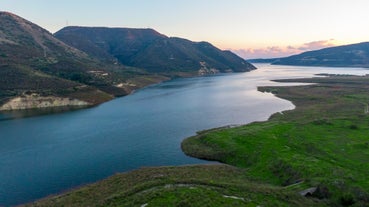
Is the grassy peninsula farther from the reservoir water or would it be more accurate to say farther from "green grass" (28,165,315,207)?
the reservoir water

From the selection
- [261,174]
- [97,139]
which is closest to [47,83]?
[97,139]

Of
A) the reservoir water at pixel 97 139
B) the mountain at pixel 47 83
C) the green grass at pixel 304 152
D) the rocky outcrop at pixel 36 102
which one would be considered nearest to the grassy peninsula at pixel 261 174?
the green grass at pixel 304 152

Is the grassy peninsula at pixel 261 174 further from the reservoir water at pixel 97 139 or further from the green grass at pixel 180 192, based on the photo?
the reservoir water at pixel 97 139

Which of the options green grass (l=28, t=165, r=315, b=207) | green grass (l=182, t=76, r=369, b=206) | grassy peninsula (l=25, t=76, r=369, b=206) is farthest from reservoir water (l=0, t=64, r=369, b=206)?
green grass (l=182, t=76, r=369, b=206)

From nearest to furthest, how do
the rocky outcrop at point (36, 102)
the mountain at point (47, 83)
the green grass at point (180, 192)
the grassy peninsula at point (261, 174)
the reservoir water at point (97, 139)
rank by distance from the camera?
the green grass at point (180, 192) → the grassy peninsula at point (261, 174) → the reservoir water at point (97, 139) → the rocky outcrop at point (36, 102) → the mountain at point (47, 83)

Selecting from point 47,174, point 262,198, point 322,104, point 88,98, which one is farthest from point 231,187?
point 88,98

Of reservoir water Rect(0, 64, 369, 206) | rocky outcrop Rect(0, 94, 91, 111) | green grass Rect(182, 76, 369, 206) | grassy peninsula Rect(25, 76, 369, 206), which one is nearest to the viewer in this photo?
grassy peninsula Rect(25, 76, 369, 206)
